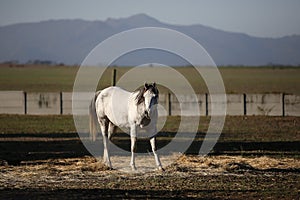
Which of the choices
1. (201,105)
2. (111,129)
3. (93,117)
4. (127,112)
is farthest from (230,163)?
(201,105)

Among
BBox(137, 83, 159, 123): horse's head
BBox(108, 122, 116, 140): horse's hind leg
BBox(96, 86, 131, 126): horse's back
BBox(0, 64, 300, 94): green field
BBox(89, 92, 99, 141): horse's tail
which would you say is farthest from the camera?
BBox(0, 64, 300, 94): green field

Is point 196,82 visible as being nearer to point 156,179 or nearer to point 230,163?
point 230,163

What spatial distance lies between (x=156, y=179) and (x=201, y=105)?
24258 mm

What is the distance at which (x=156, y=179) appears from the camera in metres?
15.1

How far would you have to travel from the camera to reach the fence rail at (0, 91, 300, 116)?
125 ft

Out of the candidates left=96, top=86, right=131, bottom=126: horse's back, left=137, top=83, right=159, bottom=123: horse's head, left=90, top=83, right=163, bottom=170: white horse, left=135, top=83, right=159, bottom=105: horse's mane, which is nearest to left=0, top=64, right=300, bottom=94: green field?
left=90, top=83, right=163, bottom=170: white horse

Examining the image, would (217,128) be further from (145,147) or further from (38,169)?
(38,169)

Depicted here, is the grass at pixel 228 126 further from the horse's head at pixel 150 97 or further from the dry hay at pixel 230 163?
the horse's head at pixel 150 97

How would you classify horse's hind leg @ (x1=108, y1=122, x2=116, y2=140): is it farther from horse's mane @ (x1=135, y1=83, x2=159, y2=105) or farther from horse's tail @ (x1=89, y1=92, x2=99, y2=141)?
horse's mane @ (x1=135, y1=83, x2=159, y2=105)

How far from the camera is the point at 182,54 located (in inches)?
814

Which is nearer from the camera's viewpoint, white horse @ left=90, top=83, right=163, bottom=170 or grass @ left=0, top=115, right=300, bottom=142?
white horse @ left=90, top=83, right=163, bottom=170

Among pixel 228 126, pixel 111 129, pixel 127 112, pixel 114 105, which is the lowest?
pixel 228 126

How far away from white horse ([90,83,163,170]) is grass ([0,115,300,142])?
8.05 m

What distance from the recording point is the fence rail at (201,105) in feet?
125
